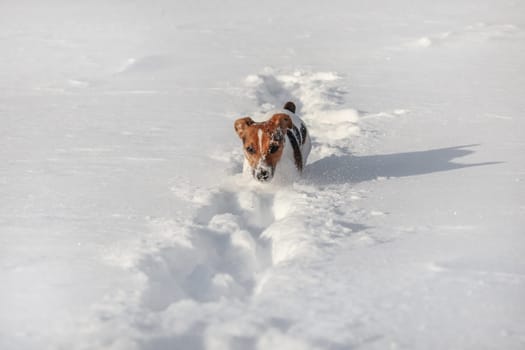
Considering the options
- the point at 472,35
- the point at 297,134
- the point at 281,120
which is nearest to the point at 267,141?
the point at 281,120

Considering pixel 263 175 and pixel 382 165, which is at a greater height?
pixel 263 175

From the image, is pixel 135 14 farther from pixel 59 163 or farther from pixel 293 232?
pixel 293 232

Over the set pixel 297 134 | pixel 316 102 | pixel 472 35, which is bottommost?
pixel 472 35

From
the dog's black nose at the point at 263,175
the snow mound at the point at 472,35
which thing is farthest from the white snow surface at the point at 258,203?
the snow mound at the point at 472,35

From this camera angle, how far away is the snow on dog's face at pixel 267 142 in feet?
21.6

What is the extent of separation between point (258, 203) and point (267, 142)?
56 cm

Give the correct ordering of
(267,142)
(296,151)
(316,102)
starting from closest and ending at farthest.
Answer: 1. (267,142)
2. (296,151)
3. (316,102)

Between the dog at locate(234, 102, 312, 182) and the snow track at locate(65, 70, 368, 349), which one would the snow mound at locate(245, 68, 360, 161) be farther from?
the dog at locate(234, 102, 312, 182)

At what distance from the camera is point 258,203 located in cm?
638

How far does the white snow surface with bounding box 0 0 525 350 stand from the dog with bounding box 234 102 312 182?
17 centimetres

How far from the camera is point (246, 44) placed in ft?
47.8

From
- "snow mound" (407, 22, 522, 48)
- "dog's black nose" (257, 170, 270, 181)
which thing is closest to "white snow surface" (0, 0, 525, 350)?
"dog's black nose" (257, 170, 270, 181)

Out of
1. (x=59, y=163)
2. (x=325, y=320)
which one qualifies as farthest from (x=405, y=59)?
(x=325, y=320)

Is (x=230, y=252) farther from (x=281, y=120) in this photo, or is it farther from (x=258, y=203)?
(x=281, y=120)
